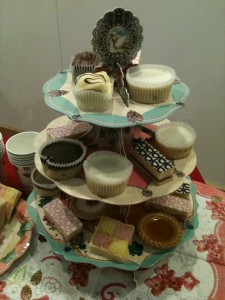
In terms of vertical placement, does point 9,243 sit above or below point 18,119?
above

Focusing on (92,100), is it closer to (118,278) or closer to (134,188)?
(134,188)

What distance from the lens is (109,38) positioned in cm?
86

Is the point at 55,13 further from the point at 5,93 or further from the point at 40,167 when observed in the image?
the point at 40,167

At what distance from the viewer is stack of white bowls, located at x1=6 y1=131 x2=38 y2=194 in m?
1.20

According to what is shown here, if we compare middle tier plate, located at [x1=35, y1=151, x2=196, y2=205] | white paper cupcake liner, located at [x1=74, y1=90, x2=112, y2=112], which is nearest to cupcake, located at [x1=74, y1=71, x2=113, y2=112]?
white paper cupcake liner, located at [x1=74, y1=90, x2=112, y2=112]

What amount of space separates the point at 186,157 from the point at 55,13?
1361mm

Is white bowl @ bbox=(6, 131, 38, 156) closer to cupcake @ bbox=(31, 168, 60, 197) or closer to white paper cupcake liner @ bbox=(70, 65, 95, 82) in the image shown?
cupcake @ bbox=(31, 168, 60, 197)

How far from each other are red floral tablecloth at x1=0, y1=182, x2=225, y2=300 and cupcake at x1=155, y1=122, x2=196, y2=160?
343 millimetres

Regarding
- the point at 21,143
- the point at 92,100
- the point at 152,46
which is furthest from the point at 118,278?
the point at 152,46

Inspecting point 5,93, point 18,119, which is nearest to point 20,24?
point 5,93

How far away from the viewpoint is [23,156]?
1187 millimetres

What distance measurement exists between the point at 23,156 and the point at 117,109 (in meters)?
0.51

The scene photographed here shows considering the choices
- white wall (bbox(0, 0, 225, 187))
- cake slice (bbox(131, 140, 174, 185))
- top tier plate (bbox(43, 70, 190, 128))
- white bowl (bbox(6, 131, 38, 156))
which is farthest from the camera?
white wall (bbox(0, 0, 225, 187))

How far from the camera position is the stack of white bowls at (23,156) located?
1196 mm
